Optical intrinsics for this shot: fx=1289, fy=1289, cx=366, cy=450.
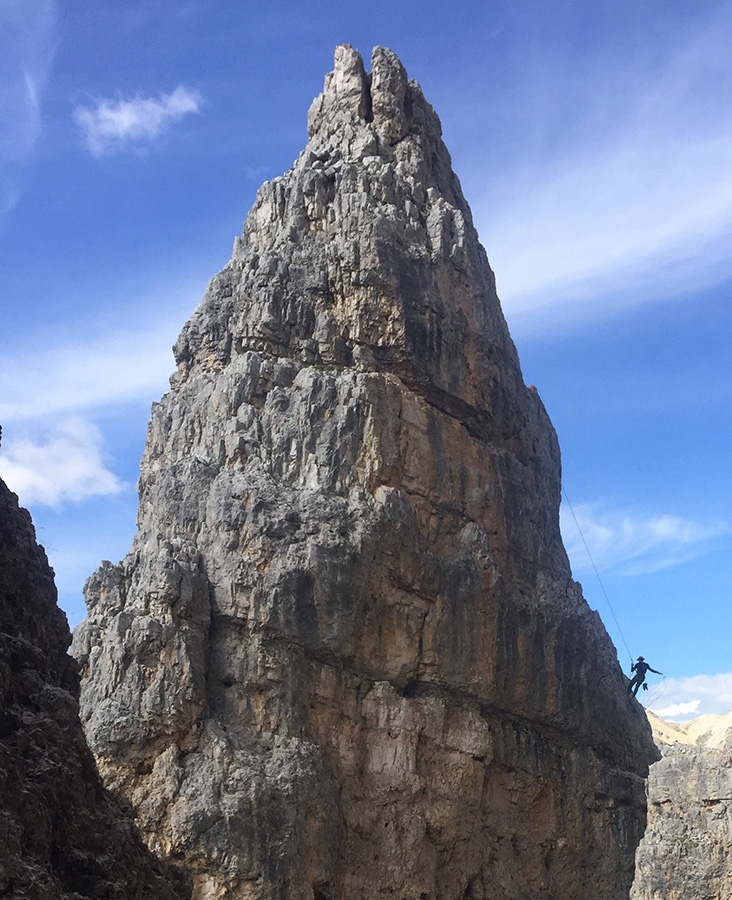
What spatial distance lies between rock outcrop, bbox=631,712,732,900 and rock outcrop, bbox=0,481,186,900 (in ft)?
41.7

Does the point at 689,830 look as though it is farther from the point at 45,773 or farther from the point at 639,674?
the point at 639,674

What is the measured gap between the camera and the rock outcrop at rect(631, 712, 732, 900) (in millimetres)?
31234

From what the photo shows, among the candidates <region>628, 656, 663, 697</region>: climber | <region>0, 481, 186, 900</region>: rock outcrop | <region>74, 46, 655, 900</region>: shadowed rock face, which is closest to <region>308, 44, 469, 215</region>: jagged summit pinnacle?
<region>74, 46, 655, 900</region>: shadowed rock face

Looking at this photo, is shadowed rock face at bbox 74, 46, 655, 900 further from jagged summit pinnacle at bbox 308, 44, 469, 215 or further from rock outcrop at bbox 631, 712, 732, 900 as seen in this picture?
rock outcrop at bbox 631, 712, 732, 900

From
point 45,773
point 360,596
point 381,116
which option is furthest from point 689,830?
point 381,116

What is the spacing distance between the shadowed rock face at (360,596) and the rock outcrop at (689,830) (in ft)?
71.3

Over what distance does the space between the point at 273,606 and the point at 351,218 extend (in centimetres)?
2266

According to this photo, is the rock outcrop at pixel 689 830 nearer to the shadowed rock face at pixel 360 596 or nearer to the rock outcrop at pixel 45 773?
the rock outcrop at pixel 45 773

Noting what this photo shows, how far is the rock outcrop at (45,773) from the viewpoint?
2052cm

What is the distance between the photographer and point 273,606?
5634 cm

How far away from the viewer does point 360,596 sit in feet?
190

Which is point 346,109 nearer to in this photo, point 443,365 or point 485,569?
point 443,365

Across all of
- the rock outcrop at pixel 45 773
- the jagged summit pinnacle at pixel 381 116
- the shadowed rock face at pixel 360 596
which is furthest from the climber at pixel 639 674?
the rock outcrop at pixel 45 773

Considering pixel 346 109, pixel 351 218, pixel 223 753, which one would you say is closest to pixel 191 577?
pixel 223 753
